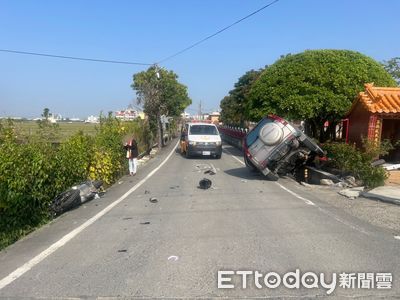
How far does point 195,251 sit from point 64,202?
4.70 metres

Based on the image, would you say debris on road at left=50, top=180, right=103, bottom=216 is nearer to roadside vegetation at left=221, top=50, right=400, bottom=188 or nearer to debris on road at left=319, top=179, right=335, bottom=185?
debris on road at left=319, top=179, right=335, bottom=185

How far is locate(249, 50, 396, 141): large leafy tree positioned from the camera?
76.2 feet

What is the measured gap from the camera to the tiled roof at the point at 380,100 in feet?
53.0

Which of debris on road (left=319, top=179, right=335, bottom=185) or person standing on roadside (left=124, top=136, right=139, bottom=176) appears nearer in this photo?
debris on road (left=319, top=179, right=335, bottom=185)

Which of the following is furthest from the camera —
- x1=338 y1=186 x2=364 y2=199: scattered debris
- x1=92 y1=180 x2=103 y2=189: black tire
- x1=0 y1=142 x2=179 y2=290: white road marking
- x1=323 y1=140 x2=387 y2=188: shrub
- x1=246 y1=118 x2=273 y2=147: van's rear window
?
x1=246 y1=118 x2=273 y2=147: van's rear window

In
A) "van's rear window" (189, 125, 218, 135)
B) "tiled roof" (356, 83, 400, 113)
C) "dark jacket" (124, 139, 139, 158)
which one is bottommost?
"dark jacket" (124, 139, 139, 158)

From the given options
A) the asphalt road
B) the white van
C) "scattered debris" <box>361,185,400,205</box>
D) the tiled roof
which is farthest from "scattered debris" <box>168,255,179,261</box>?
the white van

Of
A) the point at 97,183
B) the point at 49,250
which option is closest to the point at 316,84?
the point at 97,183

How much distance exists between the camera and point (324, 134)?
2780 cm

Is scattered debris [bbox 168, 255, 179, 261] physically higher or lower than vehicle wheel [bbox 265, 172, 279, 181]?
higher

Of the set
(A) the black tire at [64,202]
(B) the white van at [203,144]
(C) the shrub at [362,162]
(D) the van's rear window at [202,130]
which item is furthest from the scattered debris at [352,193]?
(D) the van's rear window at [202,130]

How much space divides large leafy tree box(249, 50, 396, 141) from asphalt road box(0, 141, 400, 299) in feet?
43.9

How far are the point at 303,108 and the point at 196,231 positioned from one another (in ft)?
55.9

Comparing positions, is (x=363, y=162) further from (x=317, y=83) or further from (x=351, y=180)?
(x=317, y=83)
